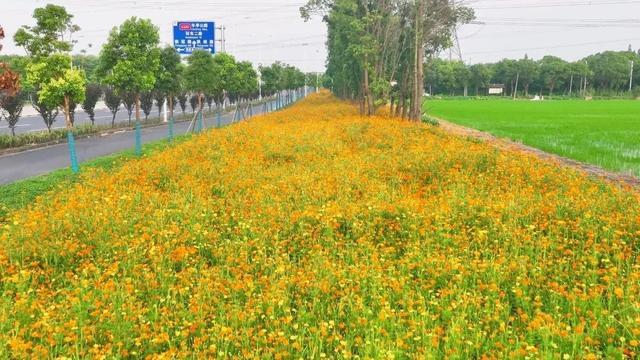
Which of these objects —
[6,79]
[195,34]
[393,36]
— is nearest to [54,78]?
[6,79]

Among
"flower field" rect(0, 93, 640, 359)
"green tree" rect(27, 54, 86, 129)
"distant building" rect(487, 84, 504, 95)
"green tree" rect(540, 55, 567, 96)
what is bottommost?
"flower field" rect(0, 93, 640, 359)

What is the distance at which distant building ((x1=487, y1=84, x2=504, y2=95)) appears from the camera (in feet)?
445

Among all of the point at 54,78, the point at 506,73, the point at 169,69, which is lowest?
the point at 54,78

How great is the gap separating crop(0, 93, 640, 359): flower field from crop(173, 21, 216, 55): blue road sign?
27.9 meters

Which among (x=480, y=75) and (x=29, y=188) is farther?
(x=480, y=75)

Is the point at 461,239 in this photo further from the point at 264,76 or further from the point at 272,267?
the point at 264,76

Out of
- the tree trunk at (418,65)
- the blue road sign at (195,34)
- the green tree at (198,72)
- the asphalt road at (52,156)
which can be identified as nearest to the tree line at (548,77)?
the blue road sign at (195,34)

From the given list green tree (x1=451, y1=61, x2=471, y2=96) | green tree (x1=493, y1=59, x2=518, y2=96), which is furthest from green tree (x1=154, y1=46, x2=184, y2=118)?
green tree (x1=493, y1=59, x2=518, y2=96)

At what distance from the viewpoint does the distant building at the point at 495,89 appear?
13575cm

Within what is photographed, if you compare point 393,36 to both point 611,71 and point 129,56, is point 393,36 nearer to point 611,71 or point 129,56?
point 129,56

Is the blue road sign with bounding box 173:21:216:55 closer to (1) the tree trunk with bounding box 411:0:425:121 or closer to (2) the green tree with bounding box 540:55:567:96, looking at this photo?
(1) the tree trunk with bounding box 411:0:425:121

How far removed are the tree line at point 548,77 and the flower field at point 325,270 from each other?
113368mm

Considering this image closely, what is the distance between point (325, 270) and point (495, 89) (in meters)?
142

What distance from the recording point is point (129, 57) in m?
20.5
